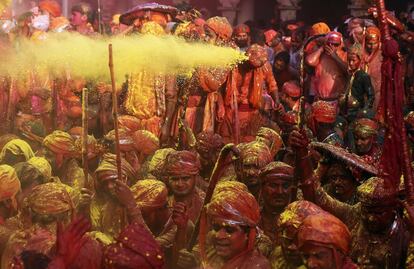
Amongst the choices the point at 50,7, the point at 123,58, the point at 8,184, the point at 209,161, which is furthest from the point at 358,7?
the point at 8,184

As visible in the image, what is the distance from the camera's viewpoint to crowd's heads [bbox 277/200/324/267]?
520 cm

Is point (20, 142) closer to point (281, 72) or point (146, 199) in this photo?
point (146, 199)

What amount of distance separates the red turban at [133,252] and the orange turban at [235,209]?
746 mm

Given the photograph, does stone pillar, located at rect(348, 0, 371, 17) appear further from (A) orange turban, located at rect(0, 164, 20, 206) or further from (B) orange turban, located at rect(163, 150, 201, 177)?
(A) orange turban, located at rect(0, 164, 20, 206)

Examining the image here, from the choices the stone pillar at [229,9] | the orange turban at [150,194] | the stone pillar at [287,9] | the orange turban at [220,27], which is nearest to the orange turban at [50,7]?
the stone pillar at [287,9]

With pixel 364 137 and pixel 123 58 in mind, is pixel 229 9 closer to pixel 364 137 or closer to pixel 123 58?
pixel 123 58

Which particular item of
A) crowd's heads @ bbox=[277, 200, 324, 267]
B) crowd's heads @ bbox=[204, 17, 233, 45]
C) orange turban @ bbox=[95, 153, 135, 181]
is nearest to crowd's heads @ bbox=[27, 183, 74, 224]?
orange turban @ bbox=[95, 153, 135, 181]

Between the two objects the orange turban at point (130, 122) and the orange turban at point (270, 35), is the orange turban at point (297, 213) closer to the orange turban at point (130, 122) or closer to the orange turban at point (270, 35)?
the orange turban at point (130, 122)

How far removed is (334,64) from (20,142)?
4.94m

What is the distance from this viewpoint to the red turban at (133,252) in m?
4.47

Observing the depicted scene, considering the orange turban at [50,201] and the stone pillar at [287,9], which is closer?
the orange turban at [50,201]

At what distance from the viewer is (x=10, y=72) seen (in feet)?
37.3

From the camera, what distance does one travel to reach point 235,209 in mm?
5254

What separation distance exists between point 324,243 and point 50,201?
224 centimetres
